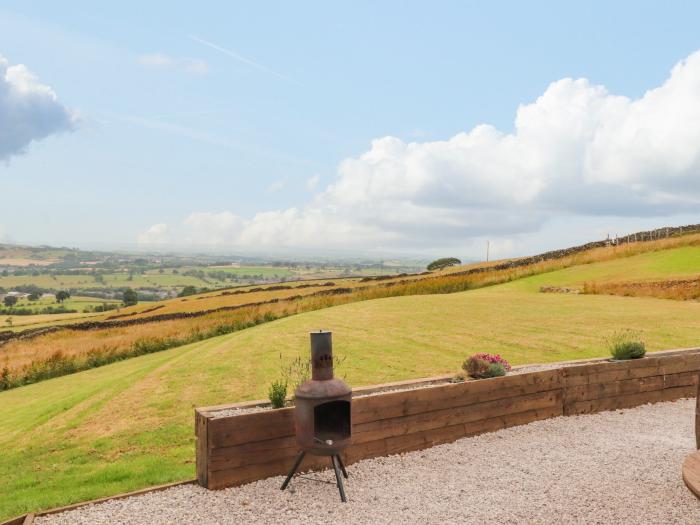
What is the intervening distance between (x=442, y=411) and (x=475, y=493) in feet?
5.76

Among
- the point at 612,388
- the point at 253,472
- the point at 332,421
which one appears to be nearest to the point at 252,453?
the point at 253,472

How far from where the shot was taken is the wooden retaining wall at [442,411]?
678 cm

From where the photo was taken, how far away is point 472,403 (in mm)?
8727

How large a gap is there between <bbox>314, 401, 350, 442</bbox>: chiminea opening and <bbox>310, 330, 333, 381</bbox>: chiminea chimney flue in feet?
1.10

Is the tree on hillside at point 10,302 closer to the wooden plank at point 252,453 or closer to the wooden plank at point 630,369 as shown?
the wooden plank at point 252,453

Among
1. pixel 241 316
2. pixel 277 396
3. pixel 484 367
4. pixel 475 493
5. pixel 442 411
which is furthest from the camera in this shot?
pixel 241 316

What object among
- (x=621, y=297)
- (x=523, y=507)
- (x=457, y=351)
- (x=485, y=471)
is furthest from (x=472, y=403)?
(x=621, y=297)

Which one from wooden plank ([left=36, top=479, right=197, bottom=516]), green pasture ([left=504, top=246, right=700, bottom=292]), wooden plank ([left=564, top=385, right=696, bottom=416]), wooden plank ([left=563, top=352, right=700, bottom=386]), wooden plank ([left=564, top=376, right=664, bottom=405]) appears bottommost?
wooden plank ([left=36, top=479, right=197, bottom=516])

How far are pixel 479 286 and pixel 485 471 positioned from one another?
27.0 metres

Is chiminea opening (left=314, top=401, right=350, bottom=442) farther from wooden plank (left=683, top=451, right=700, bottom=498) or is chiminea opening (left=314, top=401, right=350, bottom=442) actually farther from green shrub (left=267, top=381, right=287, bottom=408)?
wooden plank (left=683, top=451, right=700, bottom=498)

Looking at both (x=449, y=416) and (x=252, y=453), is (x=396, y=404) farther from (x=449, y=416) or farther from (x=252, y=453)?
(x=252, y=453)

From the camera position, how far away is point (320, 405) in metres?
6.70

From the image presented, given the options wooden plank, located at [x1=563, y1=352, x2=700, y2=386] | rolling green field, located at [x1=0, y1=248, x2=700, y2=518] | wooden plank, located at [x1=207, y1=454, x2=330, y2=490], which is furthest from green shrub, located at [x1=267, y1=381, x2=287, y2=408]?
wooden plank, located at [x1=563, y1=352, x2=700, y2=386]

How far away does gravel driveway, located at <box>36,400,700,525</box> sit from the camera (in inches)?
239
